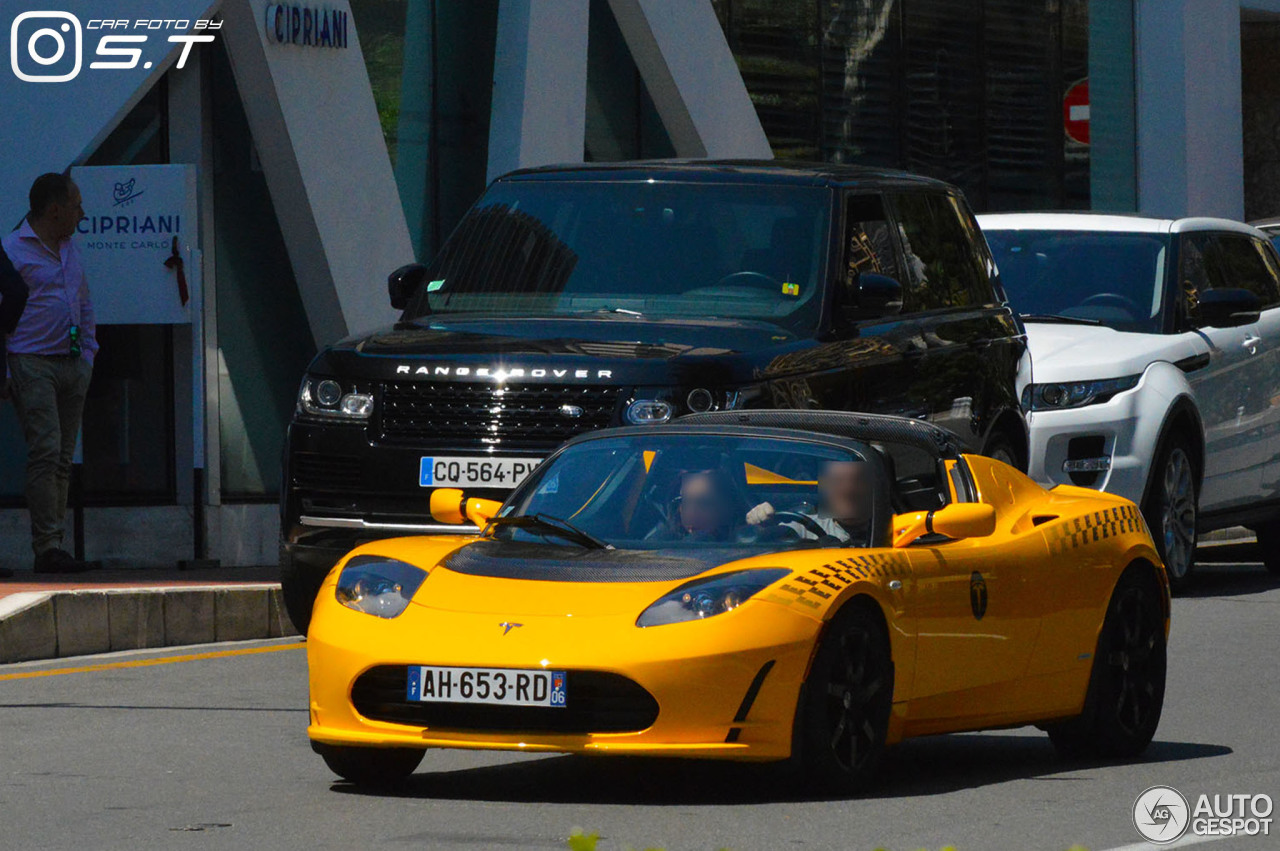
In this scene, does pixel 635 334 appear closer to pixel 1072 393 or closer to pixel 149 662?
pixel 149 662

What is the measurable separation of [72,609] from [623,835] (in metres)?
5.63

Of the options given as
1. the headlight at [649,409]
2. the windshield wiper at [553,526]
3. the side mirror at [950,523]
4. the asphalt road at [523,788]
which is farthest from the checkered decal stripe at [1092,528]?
the headlight at [649,409]

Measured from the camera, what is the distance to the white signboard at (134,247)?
15.1 meters

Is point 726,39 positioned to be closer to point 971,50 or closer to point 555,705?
point 971,50

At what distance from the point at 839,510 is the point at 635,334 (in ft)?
8.99

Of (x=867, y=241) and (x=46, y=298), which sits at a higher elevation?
(x=867, y=241)

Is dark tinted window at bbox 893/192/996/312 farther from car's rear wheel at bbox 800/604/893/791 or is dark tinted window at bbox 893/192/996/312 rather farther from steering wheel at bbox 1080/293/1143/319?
car's rear wheel at bbox 800/604/893/791

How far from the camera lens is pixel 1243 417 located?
1509 cm

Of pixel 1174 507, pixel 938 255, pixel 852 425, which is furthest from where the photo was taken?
pixel 1174 507

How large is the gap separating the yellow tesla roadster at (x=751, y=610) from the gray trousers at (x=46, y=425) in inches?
243

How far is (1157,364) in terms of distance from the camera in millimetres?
14164

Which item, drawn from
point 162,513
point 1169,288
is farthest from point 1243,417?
point 162,513

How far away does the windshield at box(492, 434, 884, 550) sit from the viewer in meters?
7.89

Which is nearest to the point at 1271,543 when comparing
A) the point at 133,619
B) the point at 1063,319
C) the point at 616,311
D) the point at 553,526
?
the point at 1063,319
